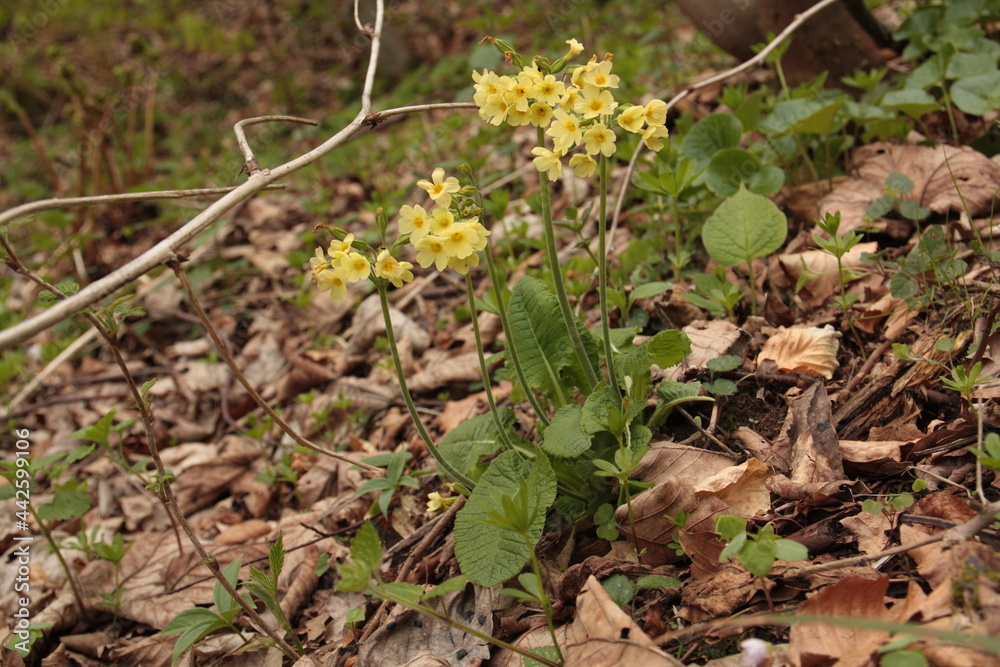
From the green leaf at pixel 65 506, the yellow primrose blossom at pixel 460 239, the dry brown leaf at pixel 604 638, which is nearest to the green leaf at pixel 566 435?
the dry brown leaf at pixel 604 638

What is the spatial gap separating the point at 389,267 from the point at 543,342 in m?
0.66

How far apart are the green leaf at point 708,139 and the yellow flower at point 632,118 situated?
4.22 feet

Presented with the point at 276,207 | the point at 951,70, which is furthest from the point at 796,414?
the point at 276,207

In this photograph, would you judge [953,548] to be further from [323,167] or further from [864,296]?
[323,167]

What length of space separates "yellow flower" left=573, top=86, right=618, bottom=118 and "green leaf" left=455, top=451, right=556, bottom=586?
852 millimetres

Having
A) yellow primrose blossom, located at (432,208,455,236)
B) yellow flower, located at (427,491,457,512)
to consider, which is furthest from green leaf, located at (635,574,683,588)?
yellow primrose blossom, located at (432,208,455,236)

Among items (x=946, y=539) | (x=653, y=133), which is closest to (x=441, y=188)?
(x=653, y=133)

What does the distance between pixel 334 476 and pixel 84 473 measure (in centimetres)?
139

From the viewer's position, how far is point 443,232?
159 centimetres

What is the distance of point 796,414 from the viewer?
77.9 inches

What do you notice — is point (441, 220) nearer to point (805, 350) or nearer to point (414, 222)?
point (414, 222)

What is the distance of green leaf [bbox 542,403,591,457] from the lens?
1.76 m

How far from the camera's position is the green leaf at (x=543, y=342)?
2092mm

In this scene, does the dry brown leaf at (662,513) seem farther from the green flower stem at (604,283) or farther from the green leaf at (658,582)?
the green flower stem at (604,283)
